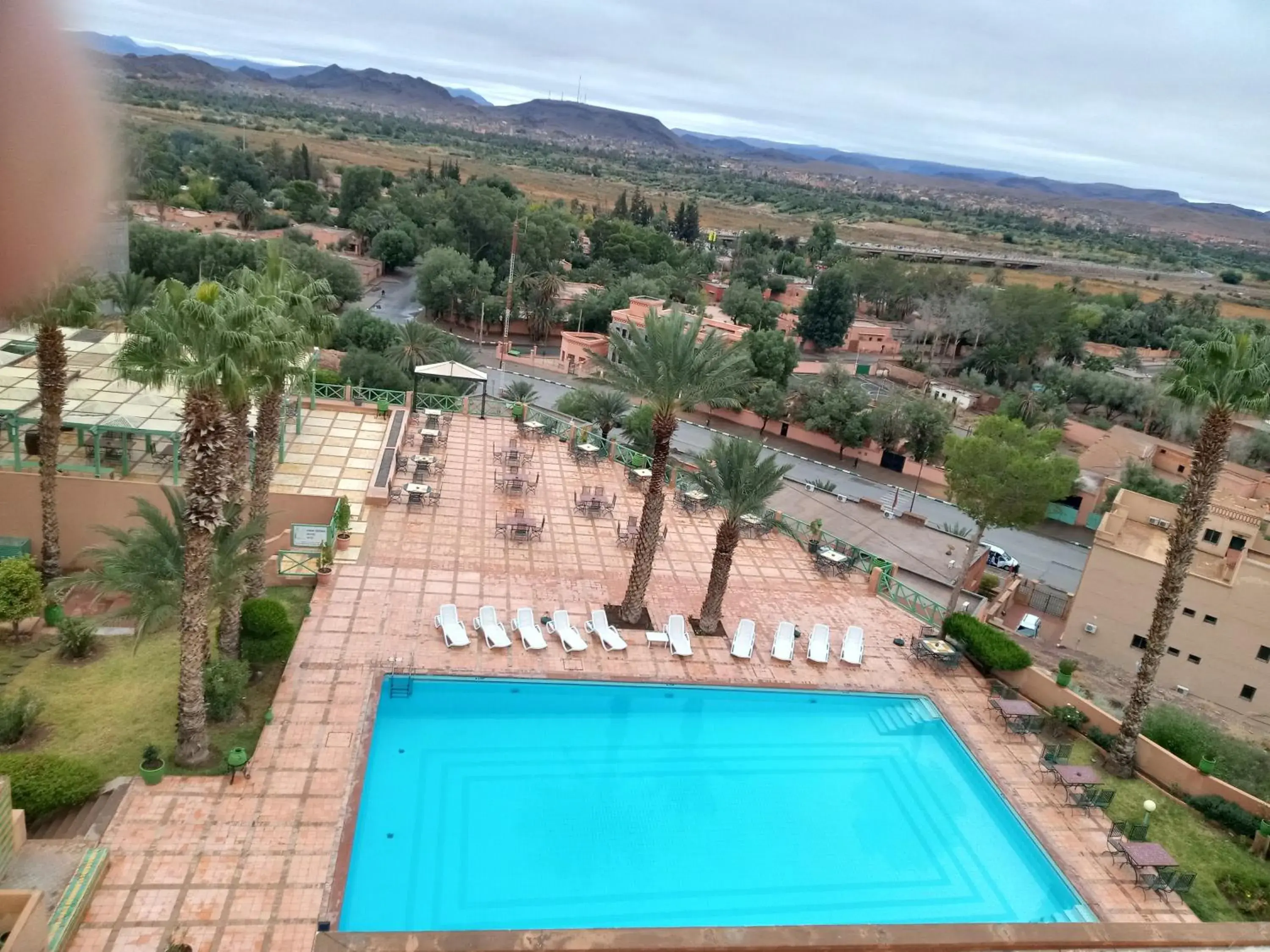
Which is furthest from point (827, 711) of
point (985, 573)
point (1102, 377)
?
point (1102, 377)

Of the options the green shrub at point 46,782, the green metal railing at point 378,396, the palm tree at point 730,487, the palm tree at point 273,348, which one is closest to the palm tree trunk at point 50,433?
the palm tree at point 273,348

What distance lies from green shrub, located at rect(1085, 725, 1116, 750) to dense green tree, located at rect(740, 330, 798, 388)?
30963 millimetres

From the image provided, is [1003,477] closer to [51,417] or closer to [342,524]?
[342,524]

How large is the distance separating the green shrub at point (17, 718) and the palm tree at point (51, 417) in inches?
166

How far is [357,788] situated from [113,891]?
3142mm

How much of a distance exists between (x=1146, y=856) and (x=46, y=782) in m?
15.3

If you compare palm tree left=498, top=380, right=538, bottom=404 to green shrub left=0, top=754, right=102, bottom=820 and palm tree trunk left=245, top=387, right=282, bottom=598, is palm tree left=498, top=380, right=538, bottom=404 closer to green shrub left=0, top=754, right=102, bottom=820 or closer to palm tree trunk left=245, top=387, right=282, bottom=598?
palm tree trunk left=245, top=387, right=282, bottom=598

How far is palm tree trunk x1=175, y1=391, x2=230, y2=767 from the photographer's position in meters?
10.7

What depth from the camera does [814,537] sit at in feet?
72.6

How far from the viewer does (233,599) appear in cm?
1367

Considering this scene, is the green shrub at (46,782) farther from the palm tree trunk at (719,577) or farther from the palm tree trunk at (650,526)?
the palm tree trunk at (719,577)

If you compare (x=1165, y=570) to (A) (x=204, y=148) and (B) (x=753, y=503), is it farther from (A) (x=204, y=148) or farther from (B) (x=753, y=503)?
(A) (x=204, y=148)

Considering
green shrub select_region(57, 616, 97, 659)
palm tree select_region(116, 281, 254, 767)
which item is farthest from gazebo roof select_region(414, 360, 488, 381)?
palm tree select_region(116, 281, 254, 767)

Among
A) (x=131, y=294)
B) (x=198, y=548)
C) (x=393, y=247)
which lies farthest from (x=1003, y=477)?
(x=393, y=247)
